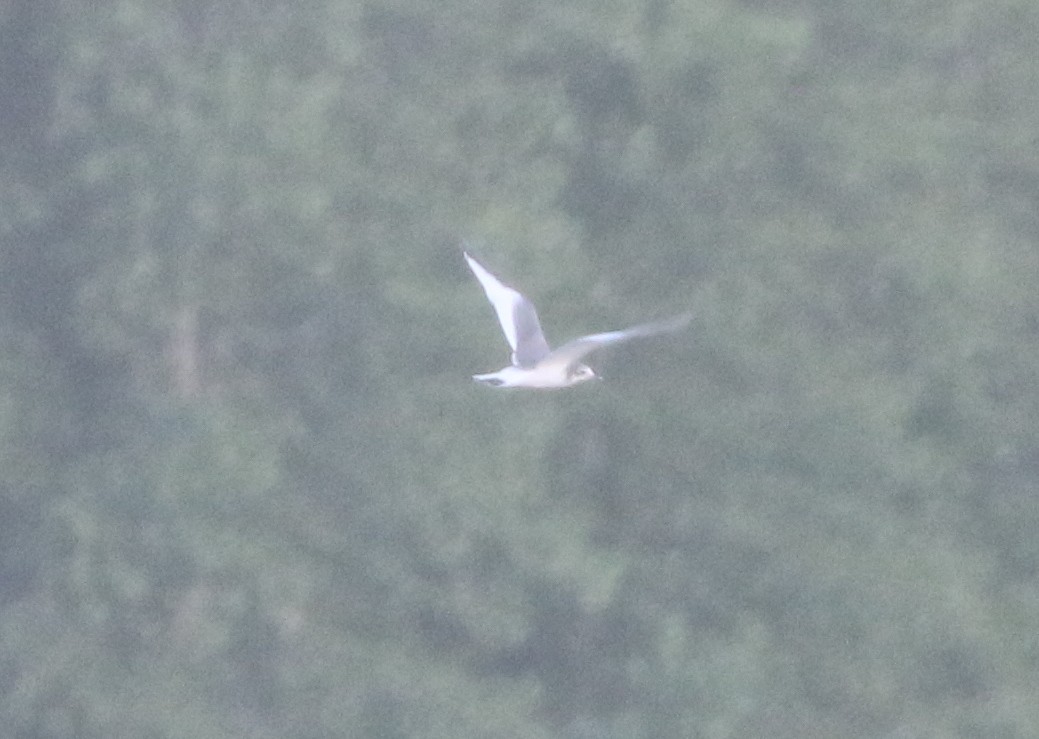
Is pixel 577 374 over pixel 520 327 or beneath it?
beneath

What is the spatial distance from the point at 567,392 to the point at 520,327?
10.4 feet

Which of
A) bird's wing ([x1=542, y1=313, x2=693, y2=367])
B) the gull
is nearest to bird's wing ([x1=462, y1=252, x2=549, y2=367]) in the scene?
the gull

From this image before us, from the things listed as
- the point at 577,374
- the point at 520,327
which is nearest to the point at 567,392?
the point at 520,327

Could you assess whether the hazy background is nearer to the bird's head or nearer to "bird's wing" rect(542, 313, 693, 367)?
the bird's head

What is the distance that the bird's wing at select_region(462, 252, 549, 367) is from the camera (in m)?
7.28

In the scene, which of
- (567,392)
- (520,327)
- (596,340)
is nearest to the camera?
(596,340)

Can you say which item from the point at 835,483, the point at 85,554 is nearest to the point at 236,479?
the point at 85,554

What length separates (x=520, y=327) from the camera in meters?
7.53

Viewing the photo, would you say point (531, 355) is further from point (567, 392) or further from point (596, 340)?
point (567, 392)

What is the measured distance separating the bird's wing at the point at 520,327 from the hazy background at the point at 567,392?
2204 mm

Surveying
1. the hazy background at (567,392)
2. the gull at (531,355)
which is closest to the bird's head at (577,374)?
A: the gull at (531,355)

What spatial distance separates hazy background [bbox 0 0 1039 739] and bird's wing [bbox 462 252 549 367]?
86.8 inches

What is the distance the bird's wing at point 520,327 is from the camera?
728 cm

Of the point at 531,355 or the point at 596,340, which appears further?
the point at 531,355
